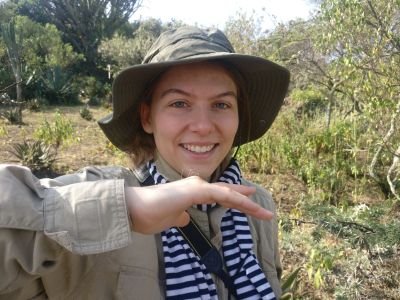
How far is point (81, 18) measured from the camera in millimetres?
24828

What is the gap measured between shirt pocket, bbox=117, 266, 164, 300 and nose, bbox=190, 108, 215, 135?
0.45 metres

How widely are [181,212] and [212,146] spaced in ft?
2.02

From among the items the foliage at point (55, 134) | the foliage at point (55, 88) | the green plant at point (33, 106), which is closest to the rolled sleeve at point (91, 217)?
the foliage at point (55, 134)

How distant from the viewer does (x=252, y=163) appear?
A: 23.2 feet

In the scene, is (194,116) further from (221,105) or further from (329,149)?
(329,149)

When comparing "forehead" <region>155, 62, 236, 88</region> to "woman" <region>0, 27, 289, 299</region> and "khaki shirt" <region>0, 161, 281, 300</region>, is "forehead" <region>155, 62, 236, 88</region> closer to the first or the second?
"woman" <region>0, 27, 289, 299</region>

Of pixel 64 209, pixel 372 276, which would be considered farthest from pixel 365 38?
pixel 64 209

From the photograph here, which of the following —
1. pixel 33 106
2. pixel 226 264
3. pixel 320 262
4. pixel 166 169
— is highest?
pixel 166 169

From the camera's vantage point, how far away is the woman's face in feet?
4.71

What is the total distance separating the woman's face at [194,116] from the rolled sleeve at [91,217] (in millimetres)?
607

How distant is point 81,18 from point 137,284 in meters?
25.5

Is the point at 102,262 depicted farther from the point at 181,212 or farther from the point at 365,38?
the point at 365,38

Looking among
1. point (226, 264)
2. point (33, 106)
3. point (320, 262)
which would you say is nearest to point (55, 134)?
point (320, 262)

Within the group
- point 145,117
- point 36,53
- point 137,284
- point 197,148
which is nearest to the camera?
point 137,284
